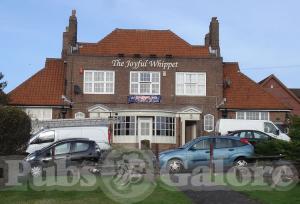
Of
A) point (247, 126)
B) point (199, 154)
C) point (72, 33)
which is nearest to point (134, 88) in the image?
point (72, 33)

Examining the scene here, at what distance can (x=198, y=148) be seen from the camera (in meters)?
25.0

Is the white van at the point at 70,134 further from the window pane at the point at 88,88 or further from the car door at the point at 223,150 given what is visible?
the window pane at the point at 88,88

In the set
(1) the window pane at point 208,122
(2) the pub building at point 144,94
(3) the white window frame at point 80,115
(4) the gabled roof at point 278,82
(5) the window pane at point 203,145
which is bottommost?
(5) the window pane at point 203,145

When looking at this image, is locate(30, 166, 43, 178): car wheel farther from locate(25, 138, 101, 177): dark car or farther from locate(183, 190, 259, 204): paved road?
locate(183, 190, 259, 204): paved road

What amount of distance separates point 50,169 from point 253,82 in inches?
1105

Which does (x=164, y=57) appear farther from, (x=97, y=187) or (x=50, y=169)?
(x=97, y=187)

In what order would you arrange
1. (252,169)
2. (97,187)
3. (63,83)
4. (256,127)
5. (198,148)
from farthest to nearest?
(63,83) < (256,127) < (198,148) < (252,169) < (97,187)

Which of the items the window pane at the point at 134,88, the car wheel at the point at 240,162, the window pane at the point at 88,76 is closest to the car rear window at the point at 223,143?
the car wheel at the point at 240,162

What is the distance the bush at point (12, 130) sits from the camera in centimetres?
1889

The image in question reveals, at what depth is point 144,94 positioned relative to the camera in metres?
43.6

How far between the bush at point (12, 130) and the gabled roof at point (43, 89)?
22.5m

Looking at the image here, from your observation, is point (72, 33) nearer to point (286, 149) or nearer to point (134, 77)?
point (134, 77)

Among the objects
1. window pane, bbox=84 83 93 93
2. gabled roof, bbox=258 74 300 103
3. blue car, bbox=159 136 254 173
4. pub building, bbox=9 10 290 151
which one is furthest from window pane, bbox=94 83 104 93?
gabled roof, bbox=258 74 300 103

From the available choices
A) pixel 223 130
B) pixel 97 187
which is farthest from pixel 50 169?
pixel 223 130
